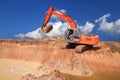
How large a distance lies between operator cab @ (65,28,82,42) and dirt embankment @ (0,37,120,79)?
166 cm

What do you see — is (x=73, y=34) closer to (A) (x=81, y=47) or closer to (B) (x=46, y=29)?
(A) (x=81, y=47)

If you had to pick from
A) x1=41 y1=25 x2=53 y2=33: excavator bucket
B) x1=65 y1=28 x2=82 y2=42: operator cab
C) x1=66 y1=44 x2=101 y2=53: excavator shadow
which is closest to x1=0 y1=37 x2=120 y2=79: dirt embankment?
x1=66 y1=44 x2=101 y2=53: excavator shadow

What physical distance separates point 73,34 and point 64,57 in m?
3.49

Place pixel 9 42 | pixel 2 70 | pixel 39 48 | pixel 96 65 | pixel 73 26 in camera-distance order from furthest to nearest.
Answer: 1. pixel 9 42
2. pixel 39 48
3. pixel 73 26
4. pixel 96 65
5. pixel 2 70

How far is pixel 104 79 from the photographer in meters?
32.5

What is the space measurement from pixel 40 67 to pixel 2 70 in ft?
17.6

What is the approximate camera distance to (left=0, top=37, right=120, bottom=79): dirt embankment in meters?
35.9

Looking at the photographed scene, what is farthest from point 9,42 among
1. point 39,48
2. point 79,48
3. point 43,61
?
point 79,48

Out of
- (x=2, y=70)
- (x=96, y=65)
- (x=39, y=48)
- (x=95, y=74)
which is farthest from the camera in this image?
(x=39, y=48)

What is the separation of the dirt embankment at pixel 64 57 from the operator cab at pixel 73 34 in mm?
1663

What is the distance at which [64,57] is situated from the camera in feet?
126

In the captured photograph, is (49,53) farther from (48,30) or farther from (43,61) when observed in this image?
(48,30)

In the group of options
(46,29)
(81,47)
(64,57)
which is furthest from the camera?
(81,47)

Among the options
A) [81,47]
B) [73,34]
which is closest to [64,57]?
[81,47]
